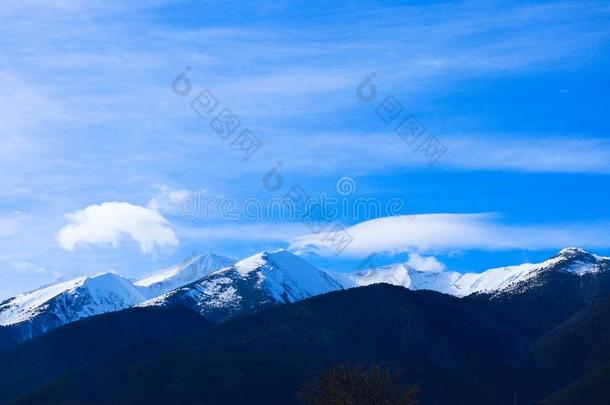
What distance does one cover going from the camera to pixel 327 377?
568 feet

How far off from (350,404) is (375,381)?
28.3 ft

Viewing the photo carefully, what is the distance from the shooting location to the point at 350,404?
16562 centimetres

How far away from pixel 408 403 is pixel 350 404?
38.1 ft

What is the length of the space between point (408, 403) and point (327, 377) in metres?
17.0

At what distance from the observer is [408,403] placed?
16775cm

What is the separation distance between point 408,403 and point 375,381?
26.4ft

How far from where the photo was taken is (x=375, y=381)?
563 ft

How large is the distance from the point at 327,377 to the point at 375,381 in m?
9.66
